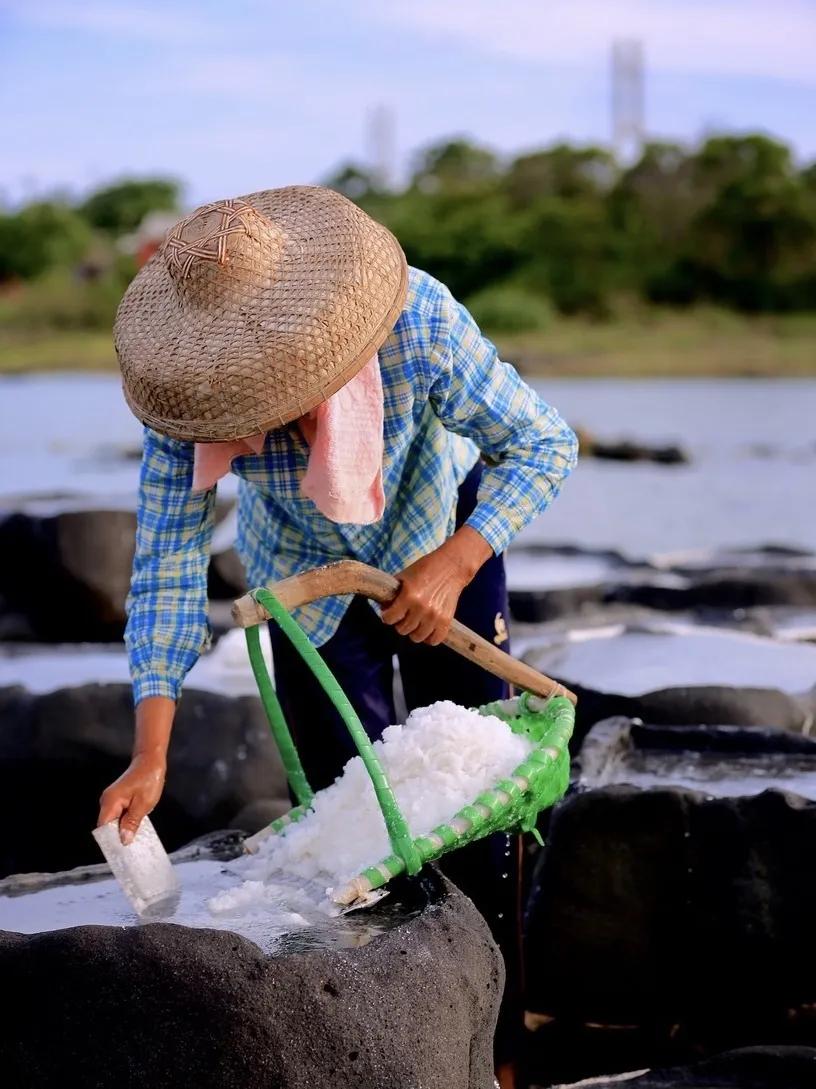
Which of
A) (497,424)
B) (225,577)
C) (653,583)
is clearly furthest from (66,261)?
(497,424)

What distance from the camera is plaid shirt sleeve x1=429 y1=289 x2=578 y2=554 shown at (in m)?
2.48

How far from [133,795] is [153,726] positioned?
0.41 feet

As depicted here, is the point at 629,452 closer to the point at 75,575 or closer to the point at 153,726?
the point at 75,575

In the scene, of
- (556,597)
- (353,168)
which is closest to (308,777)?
(556,597)

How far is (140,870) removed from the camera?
7.71 ft

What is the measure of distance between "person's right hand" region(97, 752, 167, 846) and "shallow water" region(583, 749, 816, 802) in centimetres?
112

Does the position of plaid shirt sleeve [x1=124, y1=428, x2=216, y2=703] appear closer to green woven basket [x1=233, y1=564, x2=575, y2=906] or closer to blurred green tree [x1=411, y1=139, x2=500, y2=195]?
green woven basket [x1=233, y1=564, x2=575, y2=906]

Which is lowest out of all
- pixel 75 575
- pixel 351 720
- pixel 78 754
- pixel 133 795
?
pixel 75 575

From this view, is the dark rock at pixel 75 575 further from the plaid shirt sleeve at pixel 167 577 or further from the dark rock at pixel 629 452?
→ the dark rock at pixel 629 452

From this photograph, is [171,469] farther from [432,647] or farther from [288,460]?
[432,647]

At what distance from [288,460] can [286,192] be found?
1.38 ft

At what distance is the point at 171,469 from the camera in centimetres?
252

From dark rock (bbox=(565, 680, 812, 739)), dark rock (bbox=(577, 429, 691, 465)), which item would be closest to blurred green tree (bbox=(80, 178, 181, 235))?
dark rock (bbox=(577, 429, 691, 465))

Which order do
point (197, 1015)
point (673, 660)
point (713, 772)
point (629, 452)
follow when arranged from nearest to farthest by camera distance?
point (197, 1015)
point (713, 772)
point (673, 660)
point (629, 452)
